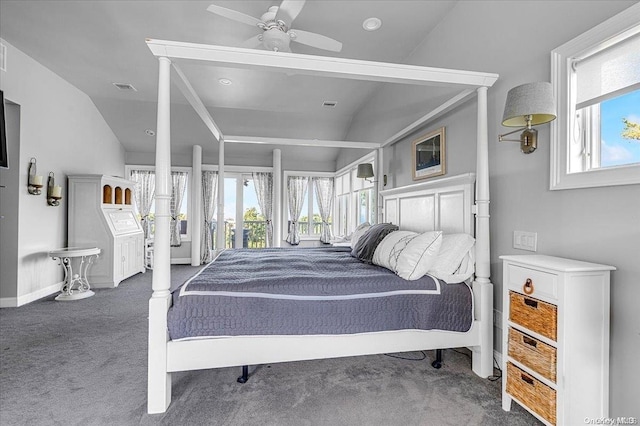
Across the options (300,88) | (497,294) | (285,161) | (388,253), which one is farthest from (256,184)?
(497,294)

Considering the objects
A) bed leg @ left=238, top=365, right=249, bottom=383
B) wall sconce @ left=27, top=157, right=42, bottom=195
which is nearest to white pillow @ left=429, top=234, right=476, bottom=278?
bed leg @ left=238, top=365, right=249, bottom=383

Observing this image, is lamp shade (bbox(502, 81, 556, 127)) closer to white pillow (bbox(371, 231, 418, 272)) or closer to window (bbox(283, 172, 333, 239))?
white pillow (bbox(371, 231, 418, 272))

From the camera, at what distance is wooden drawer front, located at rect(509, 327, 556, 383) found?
1541 millimetres

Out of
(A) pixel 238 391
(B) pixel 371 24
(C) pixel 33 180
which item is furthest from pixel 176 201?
(A) pixel 238 391

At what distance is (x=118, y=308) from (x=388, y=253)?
325 centimetres

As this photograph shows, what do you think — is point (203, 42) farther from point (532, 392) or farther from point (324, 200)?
point (324, 200)

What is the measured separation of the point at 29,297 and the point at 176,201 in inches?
124

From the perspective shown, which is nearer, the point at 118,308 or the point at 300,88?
the point at 118,308

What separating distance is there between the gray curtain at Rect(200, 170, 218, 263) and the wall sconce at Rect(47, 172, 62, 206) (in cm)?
270

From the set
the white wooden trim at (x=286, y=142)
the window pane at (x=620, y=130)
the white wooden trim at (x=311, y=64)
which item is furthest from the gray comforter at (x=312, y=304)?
the white wooden trim at (x=286, y=142)

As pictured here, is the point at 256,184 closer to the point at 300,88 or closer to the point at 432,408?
the point at 300,88

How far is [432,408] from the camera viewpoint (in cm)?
183

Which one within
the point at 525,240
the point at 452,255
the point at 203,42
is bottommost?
the point at 452,255

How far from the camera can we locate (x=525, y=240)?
2.14m
